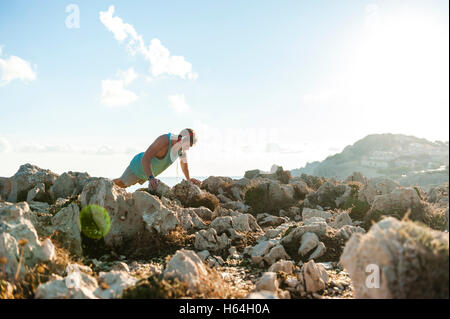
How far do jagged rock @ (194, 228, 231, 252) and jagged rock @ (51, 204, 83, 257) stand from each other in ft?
10.1

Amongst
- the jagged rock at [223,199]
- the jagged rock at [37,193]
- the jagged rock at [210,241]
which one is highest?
the jagged rock at [37,193]

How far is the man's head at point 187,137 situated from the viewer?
9.61 meters

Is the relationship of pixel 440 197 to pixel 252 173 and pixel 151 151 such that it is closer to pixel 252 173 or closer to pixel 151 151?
pixel 252 173

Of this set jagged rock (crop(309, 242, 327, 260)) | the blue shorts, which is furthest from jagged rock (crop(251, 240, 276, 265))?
the blue shorts

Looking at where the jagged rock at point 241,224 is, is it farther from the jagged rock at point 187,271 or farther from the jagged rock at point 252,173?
the jagged rock at point 252,173

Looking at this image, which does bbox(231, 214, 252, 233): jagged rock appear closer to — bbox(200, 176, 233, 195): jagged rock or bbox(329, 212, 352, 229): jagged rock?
bbox(329, 212, 352, 229): jagged rock

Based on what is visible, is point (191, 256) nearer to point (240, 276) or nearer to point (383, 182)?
point (240, 276)

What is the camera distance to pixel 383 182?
1647 centimetres

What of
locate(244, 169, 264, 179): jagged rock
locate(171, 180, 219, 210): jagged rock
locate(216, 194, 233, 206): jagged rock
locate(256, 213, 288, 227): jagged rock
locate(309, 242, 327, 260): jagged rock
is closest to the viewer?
locate(309, 242, 327, 260): jagged rock

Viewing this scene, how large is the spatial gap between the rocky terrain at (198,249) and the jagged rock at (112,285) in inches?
0.7

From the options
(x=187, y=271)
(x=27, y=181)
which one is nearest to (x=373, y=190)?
(x=187, y=271)

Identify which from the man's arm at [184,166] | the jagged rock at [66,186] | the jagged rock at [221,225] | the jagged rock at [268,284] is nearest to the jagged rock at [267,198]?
the man's arm at [184,166]

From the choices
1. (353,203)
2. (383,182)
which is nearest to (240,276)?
(353,203)

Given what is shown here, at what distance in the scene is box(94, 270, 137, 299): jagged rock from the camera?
3.70m
